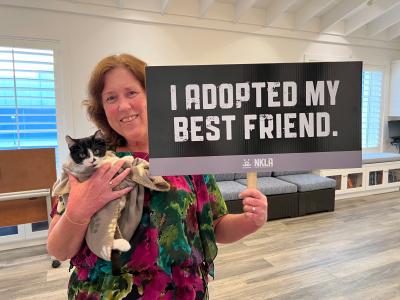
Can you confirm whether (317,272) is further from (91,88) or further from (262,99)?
(91,88)

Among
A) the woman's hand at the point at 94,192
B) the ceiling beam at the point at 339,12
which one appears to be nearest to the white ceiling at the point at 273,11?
the ceiling beam at the point at 339,12

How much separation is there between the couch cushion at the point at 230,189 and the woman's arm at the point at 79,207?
2652 millimetres

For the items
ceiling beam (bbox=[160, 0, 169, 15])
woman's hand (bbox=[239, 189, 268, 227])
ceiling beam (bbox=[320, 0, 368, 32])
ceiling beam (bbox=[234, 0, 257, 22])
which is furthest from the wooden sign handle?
ceiling beam (bbox=[320, 0, 368, 32])

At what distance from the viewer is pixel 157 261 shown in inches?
30.5

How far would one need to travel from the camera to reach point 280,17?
422cm

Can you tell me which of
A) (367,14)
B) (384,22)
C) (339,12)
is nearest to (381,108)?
(384,22)

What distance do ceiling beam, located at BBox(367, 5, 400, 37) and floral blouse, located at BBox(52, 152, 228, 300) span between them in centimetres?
528

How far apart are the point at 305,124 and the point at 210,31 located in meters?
3.49

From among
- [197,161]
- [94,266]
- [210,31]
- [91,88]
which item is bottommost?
[94,266]

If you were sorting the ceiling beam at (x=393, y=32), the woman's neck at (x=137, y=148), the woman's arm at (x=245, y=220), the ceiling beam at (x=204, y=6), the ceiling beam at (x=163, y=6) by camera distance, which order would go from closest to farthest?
the woman's arm at (x=245, y=220), the woman's neck at (x=137, y=148), the ceiling beam at (x=163, y=6), the ceiling beam at (x=204, y=6), the ceiling beam at (x=393, y=32)

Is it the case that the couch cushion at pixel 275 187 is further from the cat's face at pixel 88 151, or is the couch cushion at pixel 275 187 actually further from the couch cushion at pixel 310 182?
the cat's face at pixel 88 151

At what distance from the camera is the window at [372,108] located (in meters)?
5.11

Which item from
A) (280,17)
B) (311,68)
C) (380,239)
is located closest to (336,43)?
(280,17)

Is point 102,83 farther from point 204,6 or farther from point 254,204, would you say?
point 204,6
